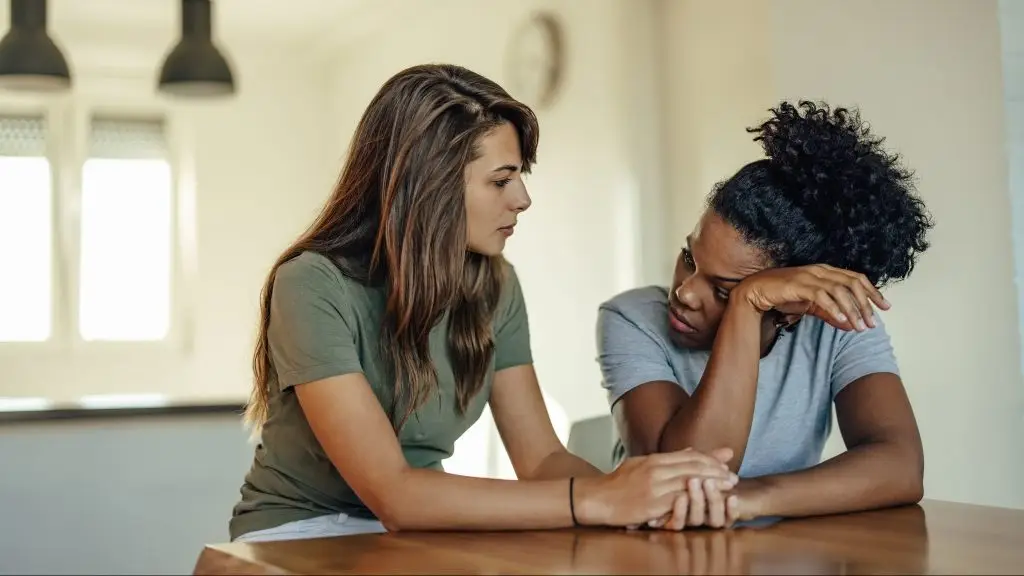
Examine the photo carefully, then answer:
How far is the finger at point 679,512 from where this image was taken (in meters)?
1.52

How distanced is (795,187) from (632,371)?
42 cm

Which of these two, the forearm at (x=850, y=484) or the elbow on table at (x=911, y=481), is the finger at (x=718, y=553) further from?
the elbow on table at (x=911, y=481)

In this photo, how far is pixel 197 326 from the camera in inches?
286

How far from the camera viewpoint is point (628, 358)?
6.82 feet

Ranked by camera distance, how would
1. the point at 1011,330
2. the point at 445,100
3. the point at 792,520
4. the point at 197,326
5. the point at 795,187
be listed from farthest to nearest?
the point at 197,326 → the point at 1011,330 → the point at 795,187 → the point at 445,100 → the point at 792,520

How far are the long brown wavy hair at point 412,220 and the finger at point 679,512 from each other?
445mm

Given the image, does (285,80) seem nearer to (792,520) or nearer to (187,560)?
(187,560)

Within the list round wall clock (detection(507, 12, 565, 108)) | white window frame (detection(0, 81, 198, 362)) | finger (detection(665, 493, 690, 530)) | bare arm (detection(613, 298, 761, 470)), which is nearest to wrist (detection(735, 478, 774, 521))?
finger (detection(665, 493, 690, 530))

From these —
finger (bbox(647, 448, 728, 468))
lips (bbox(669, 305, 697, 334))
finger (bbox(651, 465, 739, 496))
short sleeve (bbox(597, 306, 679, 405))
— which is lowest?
finger (bbox(651, 465, 739, 496))

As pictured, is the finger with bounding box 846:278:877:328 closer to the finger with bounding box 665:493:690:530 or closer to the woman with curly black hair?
the woman with curly black hair

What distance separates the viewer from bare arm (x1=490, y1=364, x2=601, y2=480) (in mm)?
1979

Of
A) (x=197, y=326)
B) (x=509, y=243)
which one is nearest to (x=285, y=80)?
(x=197, y=326)

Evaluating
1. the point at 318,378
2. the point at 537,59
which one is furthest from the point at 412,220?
the point at 537,59

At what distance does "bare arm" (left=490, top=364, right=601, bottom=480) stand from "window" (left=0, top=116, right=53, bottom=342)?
564cm
